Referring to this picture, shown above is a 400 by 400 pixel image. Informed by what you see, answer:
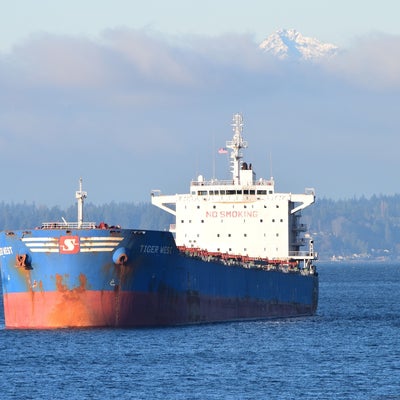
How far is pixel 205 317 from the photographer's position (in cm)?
5784

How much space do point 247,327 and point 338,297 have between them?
40292mm

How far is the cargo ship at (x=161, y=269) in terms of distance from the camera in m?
51.7

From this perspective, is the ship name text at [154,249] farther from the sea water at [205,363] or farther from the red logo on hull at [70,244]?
the sea water at [205,363]

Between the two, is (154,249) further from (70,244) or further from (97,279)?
(70,244)

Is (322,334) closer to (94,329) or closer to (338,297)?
(94,329)

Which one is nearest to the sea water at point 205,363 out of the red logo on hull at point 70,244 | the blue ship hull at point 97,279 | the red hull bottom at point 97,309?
the red hull bottom at point 97,309

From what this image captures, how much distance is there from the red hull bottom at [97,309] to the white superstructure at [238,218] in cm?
1159

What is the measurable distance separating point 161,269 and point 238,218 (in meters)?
14.8

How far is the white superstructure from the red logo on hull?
55.9 ft

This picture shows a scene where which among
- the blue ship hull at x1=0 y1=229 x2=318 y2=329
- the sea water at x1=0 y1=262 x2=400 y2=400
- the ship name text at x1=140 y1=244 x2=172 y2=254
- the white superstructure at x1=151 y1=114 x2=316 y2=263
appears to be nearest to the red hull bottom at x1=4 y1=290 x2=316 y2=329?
the blue ship hull at x1=0 y1=229 x2=318 y2=329

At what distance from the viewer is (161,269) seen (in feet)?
177

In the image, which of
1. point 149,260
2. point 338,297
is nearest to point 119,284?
point 149,260

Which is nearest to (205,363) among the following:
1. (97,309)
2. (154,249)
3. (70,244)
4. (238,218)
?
(97,309)

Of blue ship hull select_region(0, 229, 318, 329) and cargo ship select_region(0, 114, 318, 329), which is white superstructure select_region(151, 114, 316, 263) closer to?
cargo ship select_region(0, 114, 318, 329)
